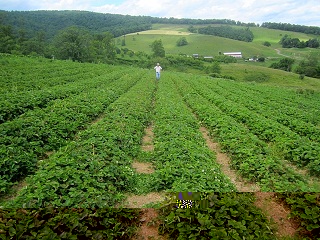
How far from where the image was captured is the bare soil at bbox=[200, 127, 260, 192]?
6.36 metres

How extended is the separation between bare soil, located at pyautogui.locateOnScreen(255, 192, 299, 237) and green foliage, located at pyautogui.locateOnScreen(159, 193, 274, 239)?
22 cm

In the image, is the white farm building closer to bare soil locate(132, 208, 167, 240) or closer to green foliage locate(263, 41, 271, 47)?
green foliage locate(263, 41, 271, 47)

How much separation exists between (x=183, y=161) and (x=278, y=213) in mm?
2730

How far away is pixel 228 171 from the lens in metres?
7.29

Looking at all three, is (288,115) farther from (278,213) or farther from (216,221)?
(216,221)

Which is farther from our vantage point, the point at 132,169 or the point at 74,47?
the point at 74,47

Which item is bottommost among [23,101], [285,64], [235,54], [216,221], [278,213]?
[23,101]

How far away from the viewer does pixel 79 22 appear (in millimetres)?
25547

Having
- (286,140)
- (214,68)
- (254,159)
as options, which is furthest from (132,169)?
(214,68)

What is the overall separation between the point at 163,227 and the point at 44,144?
4871 millimetres

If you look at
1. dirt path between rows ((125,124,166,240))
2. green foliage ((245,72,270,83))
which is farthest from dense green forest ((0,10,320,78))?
dirt path between rows ((125,124,166,240))

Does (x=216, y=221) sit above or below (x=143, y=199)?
above

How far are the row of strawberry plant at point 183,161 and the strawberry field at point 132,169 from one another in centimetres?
3

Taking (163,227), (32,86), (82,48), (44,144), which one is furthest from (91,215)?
(82,48)
